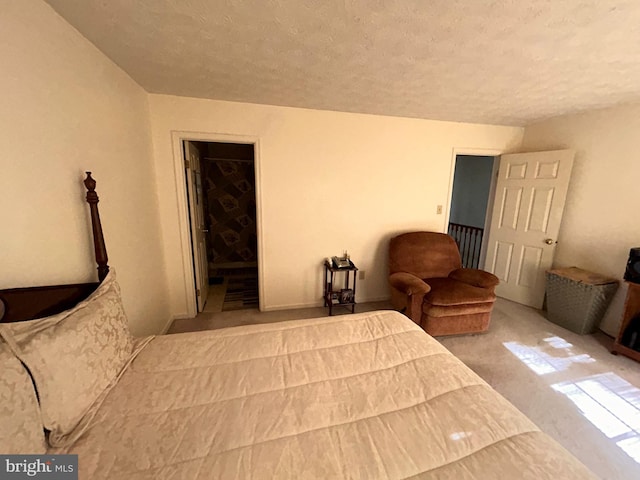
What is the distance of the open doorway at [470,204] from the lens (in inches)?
187

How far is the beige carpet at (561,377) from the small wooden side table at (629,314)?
0.07m

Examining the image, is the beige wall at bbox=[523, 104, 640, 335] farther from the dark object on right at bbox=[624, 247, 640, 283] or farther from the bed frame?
the bed frame

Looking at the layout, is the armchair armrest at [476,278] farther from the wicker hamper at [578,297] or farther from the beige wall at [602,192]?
the beige wall at [602,192]

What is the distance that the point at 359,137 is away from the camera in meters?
3.05

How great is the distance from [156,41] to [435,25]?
1.60 meters

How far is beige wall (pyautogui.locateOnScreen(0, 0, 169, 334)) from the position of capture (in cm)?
109

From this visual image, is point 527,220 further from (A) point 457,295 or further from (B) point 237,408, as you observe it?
(B) point 237,408

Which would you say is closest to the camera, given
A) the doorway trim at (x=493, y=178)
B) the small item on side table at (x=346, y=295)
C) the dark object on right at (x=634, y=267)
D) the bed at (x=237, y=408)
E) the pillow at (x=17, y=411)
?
the pillow at (x=17, y=411)

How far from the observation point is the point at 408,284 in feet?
8.50

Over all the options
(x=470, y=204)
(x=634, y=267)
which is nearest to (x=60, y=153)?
(x=634, y=267)

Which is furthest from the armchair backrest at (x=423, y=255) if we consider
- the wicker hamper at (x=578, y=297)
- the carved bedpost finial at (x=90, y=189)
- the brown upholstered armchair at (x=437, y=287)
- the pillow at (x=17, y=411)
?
the pillow at (x=17, y=411)

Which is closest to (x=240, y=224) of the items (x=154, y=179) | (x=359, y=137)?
(x=154, y=179)

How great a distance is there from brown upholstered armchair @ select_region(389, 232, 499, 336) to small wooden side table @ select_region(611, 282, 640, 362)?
102 cm

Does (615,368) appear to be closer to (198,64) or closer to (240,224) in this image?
(198,64)
